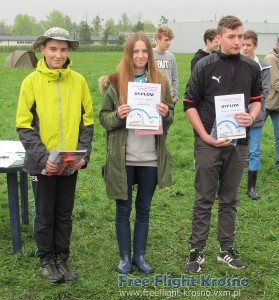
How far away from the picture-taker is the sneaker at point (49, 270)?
4266mm

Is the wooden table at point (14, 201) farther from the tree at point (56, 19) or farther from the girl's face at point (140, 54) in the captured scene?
the tree at point (56, 19)

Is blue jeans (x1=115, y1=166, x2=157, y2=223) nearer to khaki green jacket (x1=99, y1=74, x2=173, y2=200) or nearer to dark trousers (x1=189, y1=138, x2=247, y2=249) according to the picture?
khaki green jacket (x1=99, y1=74, x2=173, y2=200)

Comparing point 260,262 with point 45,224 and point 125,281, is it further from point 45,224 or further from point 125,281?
point 45,224

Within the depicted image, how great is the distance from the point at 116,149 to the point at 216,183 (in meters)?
0.96

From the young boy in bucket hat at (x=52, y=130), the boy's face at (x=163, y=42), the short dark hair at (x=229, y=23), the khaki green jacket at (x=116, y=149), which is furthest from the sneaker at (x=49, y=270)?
the boy's face at (x=163, y=42)

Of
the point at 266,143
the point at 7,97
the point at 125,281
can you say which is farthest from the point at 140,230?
the point at 7,97

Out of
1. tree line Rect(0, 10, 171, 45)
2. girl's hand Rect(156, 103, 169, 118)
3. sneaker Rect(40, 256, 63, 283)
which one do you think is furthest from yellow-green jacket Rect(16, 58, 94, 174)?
tree line Rect(0, 10, 171, 45)

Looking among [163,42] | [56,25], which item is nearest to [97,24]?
[56,25]

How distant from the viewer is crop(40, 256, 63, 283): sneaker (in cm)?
427

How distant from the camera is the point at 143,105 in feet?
13.6

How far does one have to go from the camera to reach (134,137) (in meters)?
4.26

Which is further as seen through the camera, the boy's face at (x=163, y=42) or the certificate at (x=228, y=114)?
the boy's face at (x=163, y=42)

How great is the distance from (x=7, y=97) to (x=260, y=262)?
12139 mm

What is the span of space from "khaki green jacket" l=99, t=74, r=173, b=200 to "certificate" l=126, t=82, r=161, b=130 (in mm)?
101
